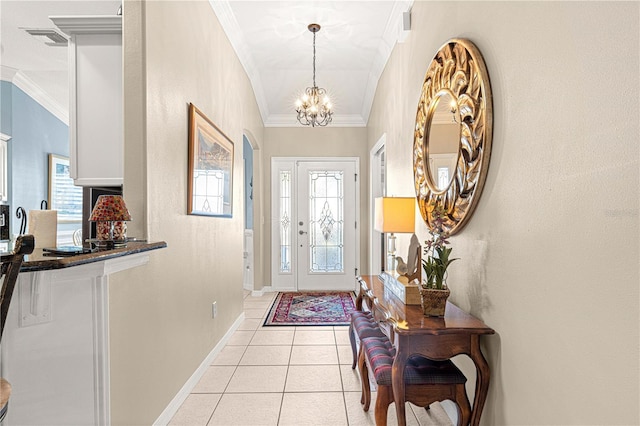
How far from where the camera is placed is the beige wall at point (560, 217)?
3.03ft

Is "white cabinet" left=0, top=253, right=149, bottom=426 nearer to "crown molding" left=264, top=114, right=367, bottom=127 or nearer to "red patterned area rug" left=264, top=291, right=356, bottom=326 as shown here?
"red patterned area rug" left=264, top=291, right=356, bottom=326

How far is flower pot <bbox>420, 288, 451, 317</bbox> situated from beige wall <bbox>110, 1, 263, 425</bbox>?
141cm

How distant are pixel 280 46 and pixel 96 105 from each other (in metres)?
2.57

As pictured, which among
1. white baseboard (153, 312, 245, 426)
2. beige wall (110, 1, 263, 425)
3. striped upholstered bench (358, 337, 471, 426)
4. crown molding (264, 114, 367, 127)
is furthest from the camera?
crown molding (264, 114, 367, 127)

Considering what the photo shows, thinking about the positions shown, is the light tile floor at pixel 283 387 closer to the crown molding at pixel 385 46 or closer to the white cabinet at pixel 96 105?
the white cabinet at pixel 96 105

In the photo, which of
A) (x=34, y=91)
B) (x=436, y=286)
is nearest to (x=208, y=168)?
(x=436, y=286)

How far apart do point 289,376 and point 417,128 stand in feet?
6.77

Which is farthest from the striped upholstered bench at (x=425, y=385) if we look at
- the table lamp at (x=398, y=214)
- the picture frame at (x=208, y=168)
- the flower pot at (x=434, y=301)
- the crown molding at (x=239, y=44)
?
the crown molding at (x=239, y=44)

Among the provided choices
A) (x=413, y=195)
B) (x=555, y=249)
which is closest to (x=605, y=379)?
(x=555, y=249)

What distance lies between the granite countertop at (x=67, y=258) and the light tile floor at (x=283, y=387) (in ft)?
4.08

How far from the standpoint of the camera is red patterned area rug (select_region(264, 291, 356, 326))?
13.6 feet

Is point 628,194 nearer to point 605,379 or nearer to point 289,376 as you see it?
point 605,379

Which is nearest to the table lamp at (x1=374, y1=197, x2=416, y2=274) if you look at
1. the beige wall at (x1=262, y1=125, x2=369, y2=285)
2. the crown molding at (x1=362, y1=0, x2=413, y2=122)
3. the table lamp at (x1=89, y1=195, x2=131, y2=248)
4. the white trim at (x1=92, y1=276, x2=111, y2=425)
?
the crown molding at (x1=362, y1=0, x2=413, y2=122)

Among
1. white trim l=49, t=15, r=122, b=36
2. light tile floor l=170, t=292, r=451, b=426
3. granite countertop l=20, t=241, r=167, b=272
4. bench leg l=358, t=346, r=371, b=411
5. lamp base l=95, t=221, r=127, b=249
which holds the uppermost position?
white trim l=49, t=15, r=122, b=36
